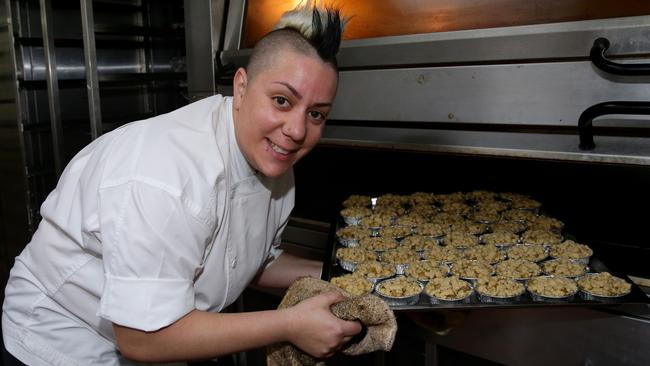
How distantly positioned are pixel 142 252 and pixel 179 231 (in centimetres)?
9

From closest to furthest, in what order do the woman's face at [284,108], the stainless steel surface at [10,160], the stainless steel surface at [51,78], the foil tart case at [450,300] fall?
the woman's face at [284,108], the foil tart case at [450,300], the stainless steel surface at [51,78], the stainless steel surface at [10,160]

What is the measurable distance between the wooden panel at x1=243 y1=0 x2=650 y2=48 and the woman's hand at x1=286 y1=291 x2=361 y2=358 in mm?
1050

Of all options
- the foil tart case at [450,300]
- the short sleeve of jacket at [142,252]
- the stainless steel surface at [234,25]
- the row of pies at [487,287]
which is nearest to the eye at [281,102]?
the short sleeve of jacket at [142,252]

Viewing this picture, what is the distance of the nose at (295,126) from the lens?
4.24 ft

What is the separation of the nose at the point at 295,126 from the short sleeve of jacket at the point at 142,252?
12.0 inches

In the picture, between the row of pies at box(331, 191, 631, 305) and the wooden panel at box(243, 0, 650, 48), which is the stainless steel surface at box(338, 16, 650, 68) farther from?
the row of pies at box(331, 191, 631, 305)

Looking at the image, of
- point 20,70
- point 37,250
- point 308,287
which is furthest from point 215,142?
point 20,70

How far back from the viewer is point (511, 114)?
5.28ft

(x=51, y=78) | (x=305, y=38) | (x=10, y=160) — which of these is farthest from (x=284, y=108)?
(x=10, y=160)

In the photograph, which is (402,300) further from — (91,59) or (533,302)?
(91,59)

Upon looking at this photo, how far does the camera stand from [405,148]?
183cm

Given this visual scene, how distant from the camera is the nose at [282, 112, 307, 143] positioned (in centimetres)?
129

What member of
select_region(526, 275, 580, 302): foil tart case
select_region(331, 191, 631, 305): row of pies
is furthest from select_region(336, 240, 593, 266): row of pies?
select_region(526, 275, 580, 302): foil tart case

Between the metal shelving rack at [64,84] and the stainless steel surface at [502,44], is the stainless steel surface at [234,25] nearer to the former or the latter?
the stainless steel surface at [502,44]
